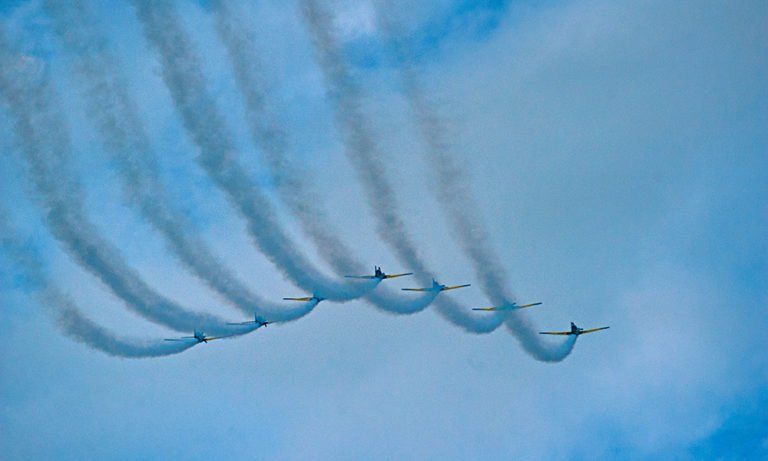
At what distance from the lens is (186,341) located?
47500 millimetres

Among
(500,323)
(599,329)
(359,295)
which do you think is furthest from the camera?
(599,329)

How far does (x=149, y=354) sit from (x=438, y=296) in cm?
1468

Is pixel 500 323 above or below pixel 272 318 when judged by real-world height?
above

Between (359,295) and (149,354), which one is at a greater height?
(359,295)

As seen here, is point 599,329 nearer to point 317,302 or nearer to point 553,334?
point 553,334

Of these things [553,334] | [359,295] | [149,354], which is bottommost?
[149,354]

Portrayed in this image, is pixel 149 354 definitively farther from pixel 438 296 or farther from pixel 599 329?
pixel 599 329

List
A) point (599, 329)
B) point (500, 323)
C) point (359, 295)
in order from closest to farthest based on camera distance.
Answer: point (359, 295)
point (500, 323)
point (599, 329)

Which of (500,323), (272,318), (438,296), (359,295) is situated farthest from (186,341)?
(500,323)

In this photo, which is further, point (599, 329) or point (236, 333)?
point (599, 329)

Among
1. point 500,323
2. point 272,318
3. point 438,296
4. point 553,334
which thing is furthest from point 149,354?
point 553,334

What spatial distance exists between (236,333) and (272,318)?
283cm

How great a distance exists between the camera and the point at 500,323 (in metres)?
48.4

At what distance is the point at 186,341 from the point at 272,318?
5113mm
